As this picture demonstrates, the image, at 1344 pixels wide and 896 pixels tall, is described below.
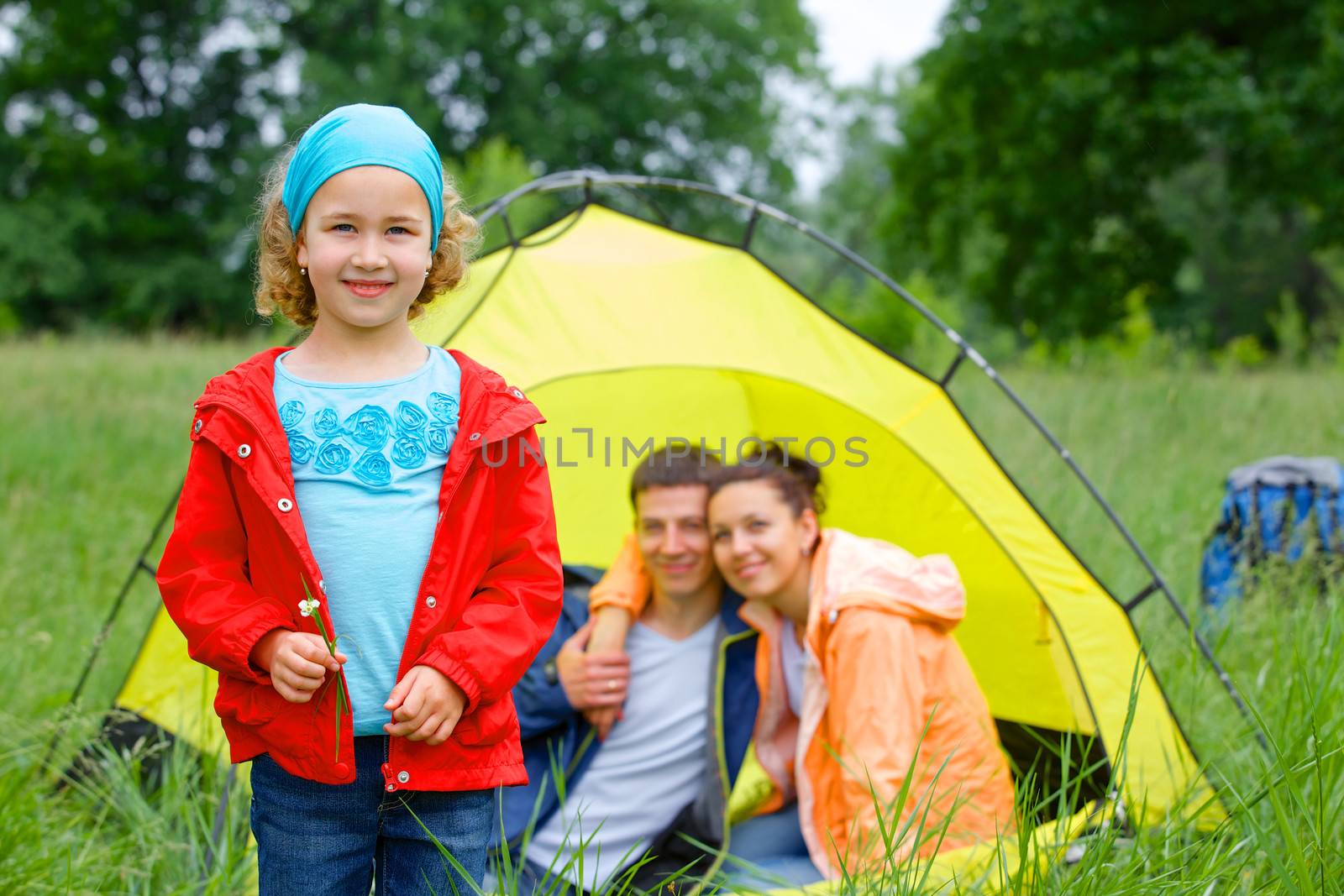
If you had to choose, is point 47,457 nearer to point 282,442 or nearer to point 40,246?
point 282,442

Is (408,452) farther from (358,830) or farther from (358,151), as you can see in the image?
(358,830)

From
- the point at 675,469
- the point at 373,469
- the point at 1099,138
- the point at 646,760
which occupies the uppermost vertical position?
the point at 1099,138

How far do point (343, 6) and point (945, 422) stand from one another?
602 inches

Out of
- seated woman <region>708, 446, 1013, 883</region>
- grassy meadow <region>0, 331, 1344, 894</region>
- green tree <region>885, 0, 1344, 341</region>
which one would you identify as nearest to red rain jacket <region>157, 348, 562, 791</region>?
grassy meadow <region>0, 331, 1344, 894</region>

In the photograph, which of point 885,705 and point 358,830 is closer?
point 358,830

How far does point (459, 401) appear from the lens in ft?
4.37

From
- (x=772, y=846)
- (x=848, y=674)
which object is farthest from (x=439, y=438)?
(x=772, y=846)

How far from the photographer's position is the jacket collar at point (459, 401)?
123 cm

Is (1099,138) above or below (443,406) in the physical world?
above

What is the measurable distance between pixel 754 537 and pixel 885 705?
1.52 ft

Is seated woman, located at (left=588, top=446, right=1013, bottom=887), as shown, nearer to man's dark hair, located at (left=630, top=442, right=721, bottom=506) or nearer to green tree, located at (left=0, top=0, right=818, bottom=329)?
man's dark hair, located at (left=630, top=442, right=721, bottom=506)

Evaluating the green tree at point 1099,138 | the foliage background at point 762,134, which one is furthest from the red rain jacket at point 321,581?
the green tree at point 1099,138

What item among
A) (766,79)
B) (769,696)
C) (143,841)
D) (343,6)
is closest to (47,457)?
(143,841)

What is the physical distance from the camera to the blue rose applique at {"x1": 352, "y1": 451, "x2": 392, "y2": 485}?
1.27 m
